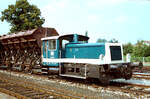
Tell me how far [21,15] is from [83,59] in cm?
2514

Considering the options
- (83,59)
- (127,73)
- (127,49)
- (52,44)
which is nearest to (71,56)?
(83,59)

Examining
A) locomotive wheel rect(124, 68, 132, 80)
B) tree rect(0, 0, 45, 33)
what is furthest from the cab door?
tree rect(0, 0, 45, 33)

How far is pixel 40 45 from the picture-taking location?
41.9 ft

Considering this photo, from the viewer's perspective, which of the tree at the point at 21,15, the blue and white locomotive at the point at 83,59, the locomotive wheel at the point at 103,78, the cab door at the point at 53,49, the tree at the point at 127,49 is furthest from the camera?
the tree at the point at 127,49

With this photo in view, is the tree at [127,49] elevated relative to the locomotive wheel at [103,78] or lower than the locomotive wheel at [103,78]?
elevated

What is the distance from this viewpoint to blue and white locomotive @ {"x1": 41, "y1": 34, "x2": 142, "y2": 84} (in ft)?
27.8

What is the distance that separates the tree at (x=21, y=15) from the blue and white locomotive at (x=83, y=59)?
69.8 ft

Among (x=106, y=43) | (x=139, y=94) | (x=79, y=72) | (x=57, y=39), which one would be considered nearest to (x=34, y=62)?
(x=57, y=39)

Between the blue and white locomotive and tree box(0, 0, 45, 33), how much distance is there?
21.3 metres

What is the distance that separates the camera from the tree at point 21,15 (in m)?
31.7

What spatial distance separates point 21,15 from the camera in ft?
103

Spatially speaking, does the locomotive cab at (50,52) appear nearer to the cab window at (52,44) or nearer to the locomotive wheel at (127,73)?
the cab window at (52,44)

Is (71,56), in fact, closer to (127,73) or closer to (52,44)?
(52,44)

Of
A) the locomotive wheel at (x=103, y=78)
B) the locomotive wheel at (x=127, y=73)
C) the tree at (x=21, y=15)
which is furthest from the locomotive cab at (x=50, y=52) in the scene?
the tree at (x=21, y=15)
